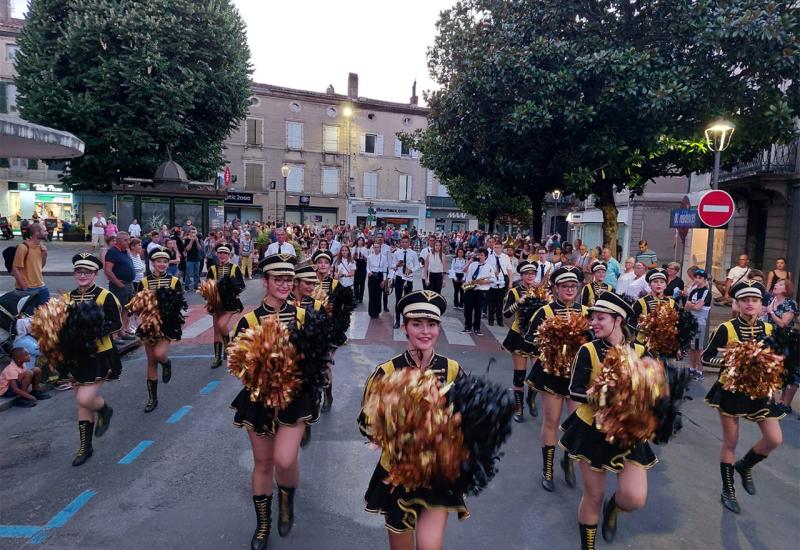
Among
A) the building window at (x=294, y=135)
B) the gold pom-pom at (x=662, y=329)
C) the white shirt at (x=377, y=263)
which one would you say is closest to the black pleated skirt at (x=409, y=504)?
the gold pom-pom at (x=662, y=329)

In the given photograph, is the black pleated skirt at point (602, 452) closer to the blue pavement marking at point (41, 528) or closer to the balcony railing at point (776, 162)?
the blue pavement marking at point (41, 528)

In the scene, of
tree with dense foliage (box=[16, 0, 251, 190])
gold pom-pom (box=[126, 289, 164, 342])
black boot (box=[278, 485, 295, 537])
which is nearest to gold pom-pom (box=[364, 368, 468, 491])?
black boot (box=[278, 485, 295, 537])

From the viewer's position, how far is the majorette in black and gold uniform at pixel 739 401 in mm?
5105

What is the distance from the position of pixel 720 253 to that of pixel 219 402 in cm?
2227

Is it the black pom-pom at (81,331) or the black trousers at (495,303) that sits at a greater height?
the black pom-pom at (81,331)

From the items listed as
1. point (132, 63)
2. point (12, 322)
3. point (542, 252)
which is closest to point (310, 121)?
point (132, 63)

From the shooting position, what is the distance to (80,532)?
4301 millimetres

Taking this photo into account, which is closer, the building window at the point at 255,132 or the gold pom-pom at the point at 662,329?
the gold pom-pom at the point at 662,329

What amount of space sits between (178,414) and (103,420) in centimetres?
105

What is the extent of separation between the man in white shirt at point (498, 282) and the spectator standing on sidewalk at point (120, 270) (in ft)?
25.9

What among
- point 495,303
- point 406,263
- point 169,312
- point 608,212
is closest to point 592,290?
point 169,312

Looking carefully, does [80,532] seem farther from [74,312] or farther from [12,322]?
[12,322]

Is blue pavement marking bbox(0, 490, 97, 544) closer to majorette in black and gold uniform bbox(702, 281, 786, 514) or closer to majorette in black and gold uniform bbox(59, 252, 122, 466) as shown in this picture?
majorette in black and gold uniform bbox(59, 252, 122, 466)

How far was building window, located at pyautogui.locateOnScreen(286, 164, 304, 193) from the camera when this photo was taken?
155 feet
